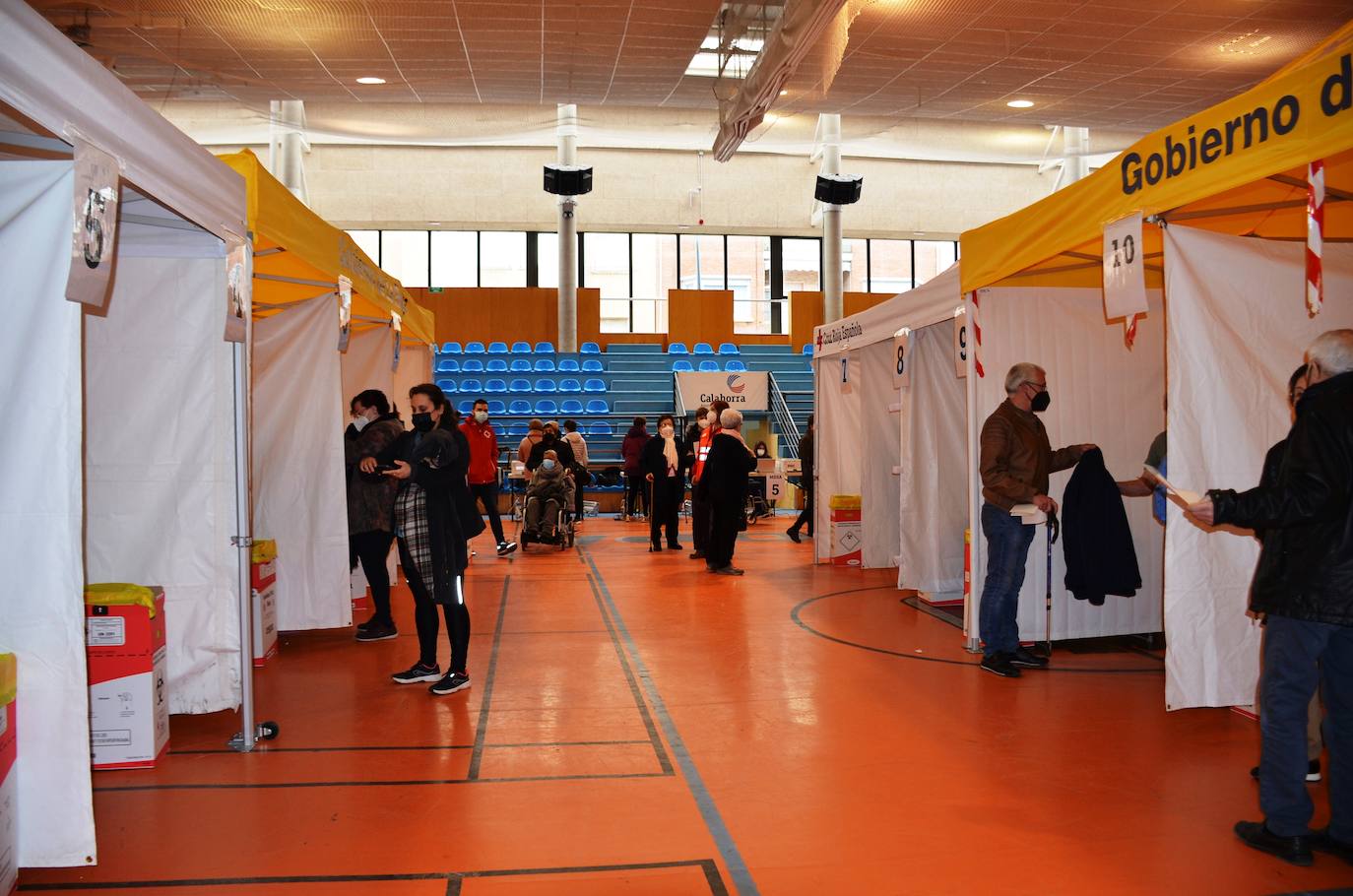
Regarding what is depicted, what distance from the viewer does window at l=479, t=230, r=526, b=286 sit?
23922 millimetres

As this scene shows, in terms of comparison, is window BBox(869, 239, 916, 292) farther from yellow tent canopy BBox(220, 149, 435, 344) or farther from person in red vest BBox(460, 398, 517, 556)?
yellow tent canopy BBox(220, 149, 435, 344)

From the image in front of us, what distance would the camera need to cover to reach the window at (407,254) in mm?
23625

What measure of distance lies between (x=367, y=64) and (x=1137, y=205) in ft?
40.9

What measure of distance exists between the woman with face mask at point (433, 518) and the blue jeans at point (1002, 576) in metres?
2.78

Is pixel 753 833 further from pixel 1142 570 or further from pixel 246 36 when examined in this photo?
pixel 246 36

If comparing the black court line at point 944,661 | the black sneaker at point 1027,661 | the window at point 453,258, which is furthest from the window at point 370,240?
the black sneaker at point 1027,661

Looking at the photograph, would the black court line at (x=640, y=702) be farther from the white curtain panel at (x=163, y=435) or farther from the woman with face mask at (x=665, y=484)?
the woman with face mask at (x=665, y=484)

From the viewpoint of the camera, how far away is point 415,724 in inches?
179

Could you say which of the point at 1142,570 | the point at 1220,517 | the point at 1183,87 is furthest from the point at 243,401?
the point at 1183,87

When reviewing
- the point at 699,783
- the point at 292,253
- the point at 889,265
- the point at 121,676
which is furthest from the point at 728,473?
the point at 889,265

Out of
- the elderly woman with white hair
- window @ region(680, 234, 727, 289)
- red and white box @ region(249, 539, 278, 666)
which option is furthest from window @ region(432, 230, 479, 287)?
red and white box @ region(249, 539, 278, 666)

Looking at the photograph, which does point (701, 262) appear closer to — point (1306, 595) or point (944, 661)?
point (944, 661)

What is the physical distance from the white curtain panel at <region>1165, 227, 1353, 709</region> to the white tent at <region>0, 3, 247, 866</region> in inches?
151

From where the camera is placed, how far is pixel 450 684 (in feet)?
16.7
